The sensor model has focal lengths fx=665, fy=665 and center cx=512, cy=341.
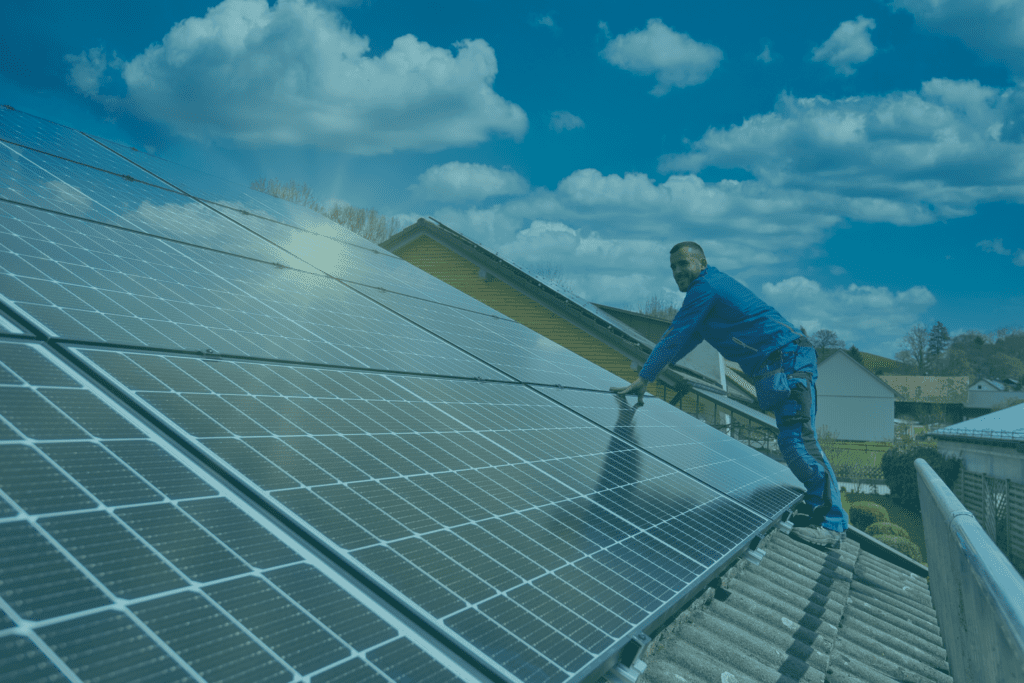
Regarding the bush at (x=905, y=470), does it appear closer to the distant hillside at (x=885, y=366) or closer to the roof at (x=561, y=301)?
the roof at (x=561, y=301)

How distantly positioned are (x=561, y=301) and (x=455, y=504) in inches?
848

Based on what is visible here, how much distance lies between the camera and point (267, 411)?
3.82 metres

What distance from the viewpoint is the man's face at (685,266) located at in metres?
8.39

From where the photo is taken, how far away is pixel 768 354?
Result: 791 centimetres

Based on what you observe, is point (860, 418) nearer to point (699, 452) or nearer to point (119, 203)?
point (699, 452)

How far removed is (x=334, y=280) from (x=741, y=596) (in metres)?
6.11

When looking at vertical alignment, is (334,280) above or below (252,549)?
above

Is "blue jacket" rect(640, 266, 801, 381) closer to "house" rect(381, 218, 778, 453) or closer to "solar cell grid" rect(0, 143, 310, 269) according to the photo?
"solar cell grid" rect(0, 143, 310, 269)

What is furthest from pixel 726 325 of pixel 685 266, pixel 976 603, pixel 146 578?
pixel 146 578

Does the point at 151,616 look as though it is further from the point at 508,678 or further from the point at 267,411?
the point at 267,411

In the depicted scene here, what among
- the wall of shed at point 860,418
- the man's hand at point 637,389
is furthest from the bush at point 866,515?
the wall of shed at point 860,418

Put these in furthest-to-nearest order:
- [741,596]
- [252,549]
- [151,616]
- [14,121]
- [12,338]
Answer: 1. [14,121]
2. [741,596]
3. [12,338]
4. [252,549]
5. [151,616]

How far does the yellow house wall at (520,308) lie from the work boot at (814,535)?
13756 millimetres

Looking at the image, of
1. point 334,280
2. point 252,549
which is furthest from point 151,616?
point 334,280
